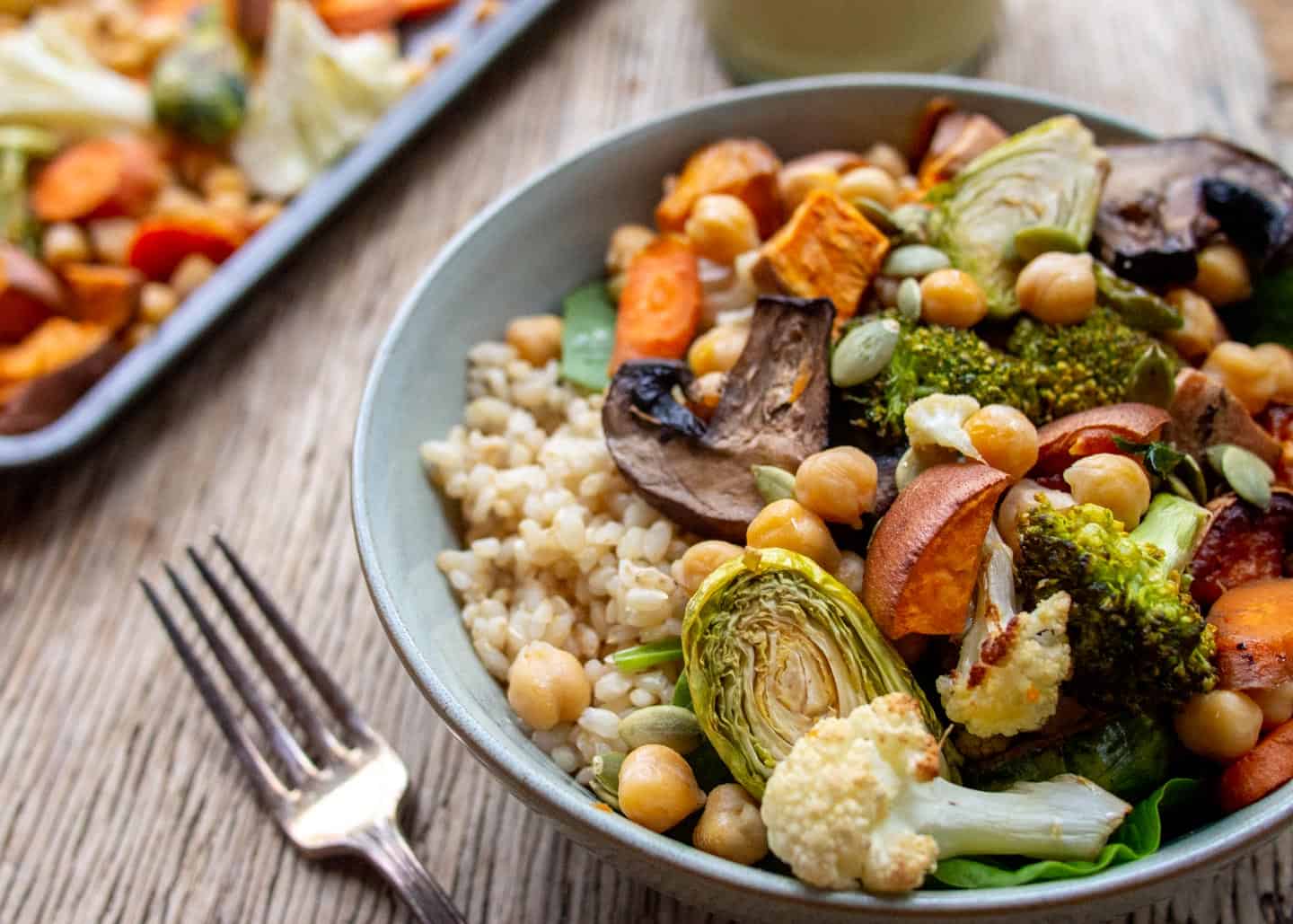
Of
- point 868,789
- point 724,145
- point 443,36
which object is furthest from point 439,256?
point 443,36

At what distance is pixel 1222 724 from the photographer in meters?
1.88

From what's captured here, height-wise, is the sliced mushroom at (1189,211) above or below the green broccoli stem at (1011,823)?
above

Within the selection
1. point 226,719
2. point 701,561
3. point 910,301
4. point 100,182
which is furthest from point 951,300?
point 100,182

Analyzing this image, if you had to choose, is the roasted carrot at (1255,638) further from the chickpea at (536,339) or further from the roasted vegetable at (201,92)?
the roasted vegetable at (201,92)

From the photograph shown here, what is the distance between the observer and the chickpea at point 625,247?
2.90 meters

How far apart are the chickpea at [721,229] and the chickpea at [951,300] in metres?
0.51

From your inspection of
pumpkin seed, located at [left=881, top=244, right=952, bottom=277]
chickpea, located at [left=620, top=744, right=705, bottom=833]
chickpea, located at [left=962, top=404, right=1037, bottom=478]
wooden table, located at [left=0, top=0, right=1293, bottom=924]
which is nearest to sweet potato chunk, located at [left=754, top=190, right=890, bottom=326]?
pumpkin seed, located at [left=881, top=244, right=952, bottom=277]

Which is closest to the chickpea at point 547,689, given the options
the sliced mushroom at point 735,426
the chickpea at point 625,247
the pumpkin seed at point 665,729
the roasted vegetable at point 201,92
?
the pumpkin seed at point 665,729

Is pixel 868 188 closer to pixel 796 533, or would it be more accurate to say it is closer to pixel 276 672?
pixel 796 533

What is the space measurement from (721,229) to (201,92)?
7.56 feet

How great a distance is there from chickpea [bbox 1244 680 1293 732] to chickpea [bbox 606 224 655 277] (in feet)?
5.39

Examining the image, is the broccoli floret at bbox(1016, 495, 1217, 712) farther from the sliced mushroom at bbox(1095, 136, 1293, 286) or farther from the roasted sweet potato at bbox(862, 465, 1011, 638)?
the sliced mushroom at bbox(1095, 136, 1293, 286)

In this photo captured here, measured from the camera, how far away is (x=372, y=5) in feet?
14.5

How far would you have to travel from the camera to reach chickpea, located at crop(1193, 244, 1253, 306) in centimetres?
251
